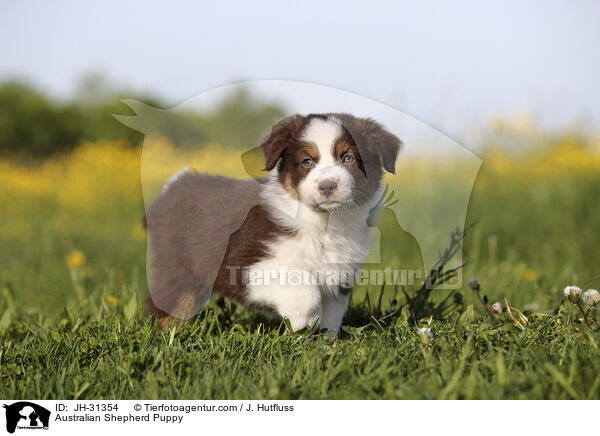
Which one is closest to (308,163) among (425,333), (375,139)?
(375,139)

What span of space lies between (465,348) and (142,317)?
6.27 feet

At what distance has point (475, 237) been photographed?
5719mm

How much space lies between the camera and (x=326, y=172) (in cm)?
268

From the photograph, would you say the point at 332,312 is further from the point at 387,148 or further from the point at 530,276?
the point at 530,276

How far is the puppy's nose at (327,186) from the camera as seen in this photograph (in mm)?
2659

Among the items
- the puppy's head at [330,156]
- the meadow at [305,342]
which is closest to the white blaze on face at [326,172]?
the puppy's head at [330,156]

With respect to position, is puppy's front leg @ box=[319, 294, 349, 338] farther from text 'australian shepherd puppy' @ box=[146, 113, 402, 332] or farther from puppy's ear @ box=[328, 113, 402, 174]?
puppy's ear @ box=[328, 113, 402, 174]

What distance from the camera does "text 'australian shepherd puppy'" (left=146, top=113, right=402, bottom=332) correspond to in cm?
276

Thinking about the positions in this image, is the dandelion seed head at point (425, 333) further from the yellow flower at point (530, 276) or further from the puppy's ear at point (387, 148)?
the yellow flower at point (530, 276)

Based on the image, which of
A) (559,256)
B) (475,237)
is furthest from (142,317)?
(559,256)

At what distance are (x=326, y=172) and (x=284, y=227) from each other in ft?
1.37

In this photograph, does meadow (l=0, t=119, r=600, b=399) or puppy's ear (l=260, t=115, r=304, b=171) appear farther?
puppy's ear (l=260, t=115, r=304, b=171)

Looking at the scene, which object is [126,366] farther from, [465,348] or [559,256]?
[559,256]
